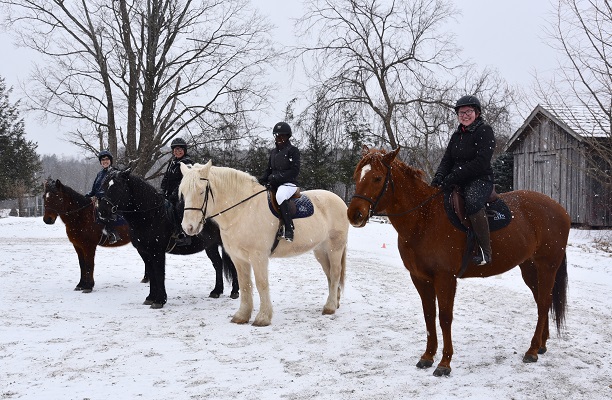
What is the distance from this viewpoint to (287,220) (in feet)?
21.2

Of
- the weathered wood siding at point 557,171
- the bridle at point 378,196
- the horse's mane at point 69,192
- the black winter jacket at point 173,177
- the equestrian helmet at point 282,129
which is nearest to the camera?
the bridle at point 378,196

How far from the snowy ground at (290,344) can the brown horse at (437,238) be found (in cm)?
49

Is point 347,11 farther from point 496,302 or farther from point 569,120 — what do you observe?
point 496,302

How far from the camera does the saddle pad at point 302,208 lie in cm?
666

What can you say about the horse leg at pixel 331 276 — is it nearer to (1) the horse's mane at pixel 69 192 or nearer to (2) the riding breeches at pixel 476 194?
(2) the riding breeches at pixel 476 194

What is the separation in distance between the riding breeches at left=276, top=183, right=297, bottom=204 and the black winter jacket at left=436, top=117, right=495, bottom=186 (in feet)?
7.19

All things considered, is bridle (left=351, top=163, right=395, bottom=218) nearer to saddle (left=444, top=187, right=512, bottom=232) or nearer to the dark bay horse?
saddle (left=444, top=187, right=512, bottom=232)

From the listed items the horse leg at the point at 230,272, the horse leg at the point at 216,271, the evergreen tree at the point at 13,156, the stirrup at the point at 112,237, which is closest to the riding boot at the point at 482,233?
the horse leg at the point at 230,272

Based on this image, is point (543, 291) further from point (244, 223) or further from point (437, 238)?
point (244, 223)

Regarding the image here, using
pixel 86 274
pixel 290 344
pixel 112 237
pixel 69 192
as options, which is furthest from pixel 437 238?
pixel 69 192

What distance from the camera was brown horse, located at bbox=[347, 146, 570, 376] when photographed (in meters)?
4.60

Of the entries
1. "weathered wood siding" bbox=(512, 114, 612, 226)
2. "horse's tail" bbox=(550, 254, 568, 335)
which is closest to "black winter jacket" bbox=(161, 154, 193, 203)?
"horse's tail" bbox=(550, 254, 568, 335)

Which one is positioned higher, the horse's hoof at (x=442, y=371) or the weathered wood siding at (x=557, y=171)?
the weathered wood siding at (x=557, y=171)

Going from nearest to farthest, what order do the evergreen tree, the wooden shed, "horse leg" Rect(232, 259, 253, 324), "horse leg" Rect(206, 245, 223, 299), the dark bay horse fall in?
1. "horse leg" Rect(232, 259, 253, 324)
2. the dark bay horse
3. "horse leg" Rect(206, 245, 223, 299)
4. the wooden shed
5. the evergreen tree
